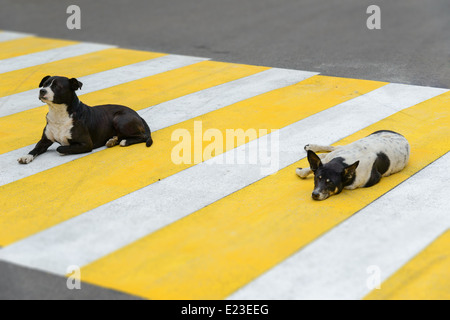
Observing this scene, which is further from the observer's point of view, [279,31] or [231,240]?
[279,31]

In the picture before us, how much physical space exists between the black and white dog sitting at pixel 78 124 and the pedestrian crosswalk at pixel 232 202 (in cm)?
14

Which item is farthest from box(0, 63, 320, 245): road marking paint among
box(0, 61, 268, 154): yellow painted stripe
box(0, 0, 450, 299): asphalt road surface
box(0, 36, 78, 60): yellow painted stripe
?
box(0, 36, 78, 60): yellow painted stripe

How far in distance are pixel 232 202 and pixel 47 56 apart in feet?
22.8

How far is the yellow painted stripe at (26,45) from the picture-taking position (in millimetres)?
12673

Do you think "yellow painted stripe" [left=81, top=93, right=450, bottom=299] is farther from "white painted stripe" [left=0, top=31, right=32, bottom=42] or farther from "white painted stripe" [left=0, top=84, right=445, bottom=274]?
"white painted stripe" [left=0, top=31, right=32, bottom=42]

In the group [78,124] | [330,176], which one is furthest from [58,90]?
[330,176]

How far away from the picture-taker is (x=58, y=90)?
24.3 feet

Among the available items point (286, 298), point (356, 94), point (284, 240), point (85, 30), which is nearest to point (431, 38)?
point (356, 94)

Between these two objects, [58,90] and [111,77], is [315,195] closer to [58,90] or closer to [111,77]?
[58,90]

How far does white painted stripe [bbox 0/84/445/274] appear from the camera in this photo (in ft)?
18.7

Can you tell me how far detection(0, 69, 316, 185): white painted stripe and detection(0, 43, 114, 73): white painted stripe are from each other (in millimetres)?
1803

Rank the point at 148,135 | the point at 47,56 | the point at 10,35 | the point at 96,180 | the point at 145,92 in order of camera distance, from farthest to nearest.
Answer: the point at 10,35 → the point at 47,56 → the point at 145,92 → the point at 148,135 → the point at 96,180

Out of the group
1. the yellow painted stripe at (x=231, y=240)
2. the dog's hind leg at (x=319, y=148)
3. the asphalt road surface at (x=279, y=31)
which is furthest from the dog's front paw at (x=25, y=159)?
the asphalt road surface at (x=279, y=31)
